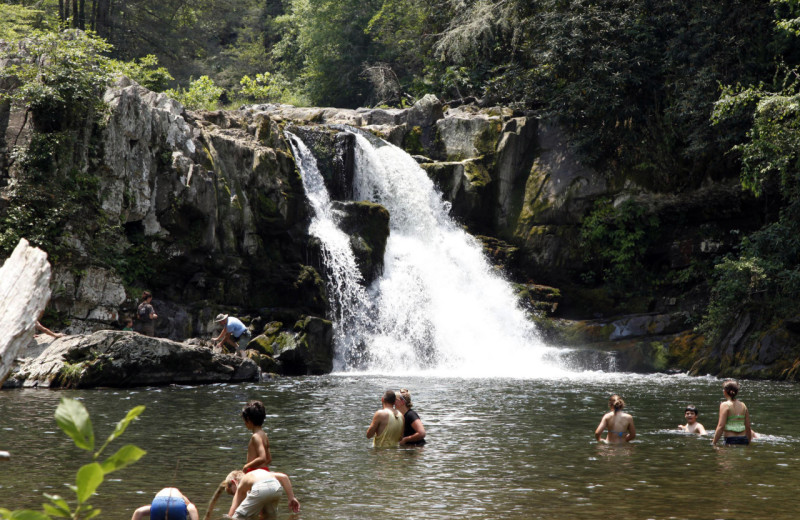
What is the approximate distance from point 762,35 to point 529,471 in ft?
65.6

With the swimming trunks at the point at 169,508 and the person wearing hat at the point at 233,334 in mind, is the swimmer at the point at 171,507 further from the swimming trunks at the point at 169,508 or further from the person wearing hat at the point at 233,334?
the person wearing hat at the point at 233,334

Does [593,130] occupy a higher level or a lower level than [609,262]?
higher

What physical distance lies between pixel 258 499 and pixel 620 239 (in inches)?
902

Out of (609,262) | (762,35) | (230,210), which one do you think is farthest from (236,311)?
(762,35)

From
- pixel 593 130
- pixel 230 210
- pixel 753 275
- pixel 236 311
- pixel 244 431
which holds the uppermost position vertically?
pixel 593 130

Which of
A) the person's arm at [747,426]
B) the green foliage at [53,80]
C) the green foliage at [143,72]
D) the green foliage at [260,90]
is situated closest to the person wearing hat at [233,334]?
the green foliage at [53,80]

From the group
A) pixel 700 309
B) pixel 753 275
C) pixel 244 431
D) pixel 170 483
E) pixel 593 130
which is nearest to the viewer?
pixel 170 483

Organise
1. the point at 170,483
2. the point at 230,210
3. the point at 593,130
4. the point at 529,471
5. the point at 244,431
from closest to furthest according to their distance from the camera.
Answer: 1. the point at 170,483
2. the point at 529,471
3. the point at 244,431
4. the point at 230,210
5. the point at 593,130

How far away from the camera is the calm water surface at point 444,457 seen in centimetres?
734

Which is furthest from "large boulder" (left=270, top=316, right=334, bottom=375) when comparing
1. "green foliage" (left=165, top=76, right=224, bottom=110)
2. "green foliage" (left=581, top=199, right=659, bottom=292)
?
"green foliage" (left=165, top=76, right=224, bottom=110)

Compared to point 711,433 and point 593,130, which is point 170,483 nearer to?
point 711,433

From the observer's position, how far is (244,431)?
1145cm

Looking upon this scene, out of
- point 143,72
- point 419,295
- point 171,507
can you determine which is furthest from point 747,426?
point 143,72

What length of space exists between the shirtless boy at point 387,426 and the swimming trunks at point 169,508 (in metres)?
5.29
